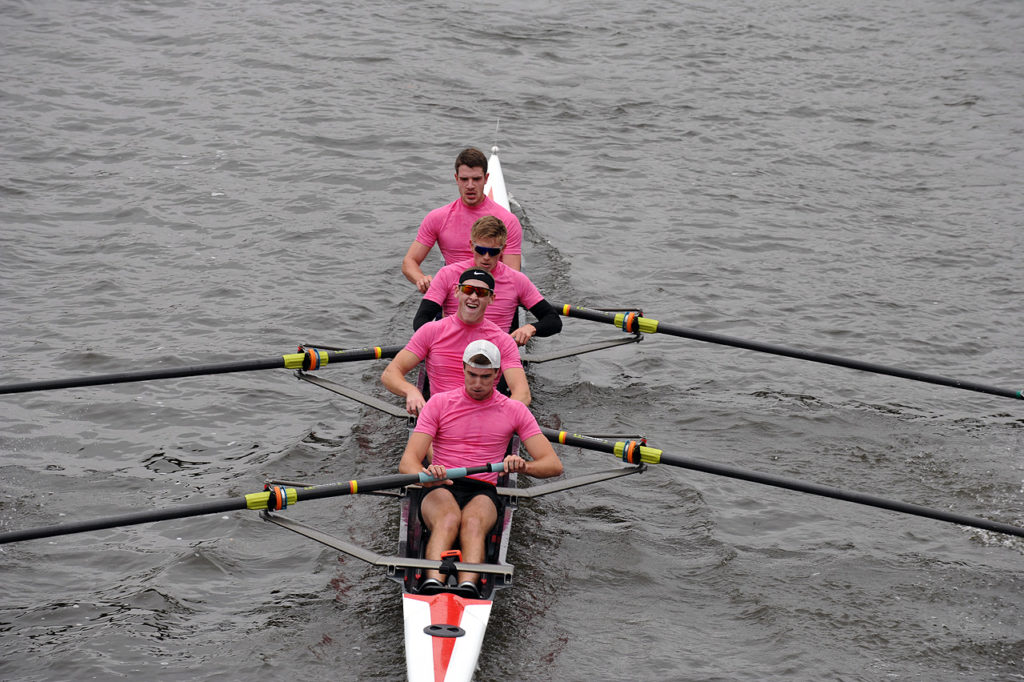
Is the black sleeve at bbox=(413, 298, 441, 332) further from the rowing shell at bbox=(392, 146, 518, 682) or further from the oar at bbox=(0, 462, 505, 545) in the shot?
the oar at bbox=(0, 462, 505, 545)

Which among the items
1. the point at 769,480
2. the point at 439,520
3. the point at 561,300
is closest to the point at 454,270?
the point at 439,520

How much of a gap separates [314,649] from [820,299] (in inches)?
334

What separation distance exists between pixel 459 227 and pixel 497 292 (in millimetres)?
1167

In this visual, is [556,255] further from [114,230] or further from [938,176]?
[938,176]

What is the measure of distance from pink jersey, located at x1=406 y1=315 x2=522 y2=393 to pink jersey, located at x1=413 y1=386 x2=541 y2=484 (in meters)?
0.86

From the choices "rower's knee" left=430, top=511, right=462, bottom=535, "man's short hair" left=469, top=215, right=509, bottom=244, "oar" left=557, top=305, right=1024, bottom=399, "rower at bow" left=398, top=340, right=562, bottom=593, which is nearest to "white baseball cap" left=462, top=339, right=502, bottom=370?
"rower at bow" left=398, top=340, right=562, bottom=593

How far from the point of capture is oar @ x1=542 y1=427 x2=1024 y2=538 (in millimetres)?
7398

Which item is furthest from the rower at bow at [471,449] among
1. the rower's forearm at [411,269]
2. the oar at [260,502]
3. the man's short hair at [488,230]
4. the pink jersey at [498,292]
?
the rower's forearm at [411,269]

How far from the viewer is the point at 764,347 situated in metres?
9.59

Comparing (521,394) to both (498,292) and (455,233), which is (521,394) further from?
(455,233)

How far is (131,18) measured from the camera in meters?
20.4

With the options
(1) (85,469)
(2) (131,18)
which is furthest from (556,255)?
(2) (131,18)

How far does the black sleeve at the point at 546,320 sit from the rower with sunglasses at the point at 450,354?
1.10 m

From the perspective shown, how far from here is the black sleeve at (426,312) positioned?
8875mm
